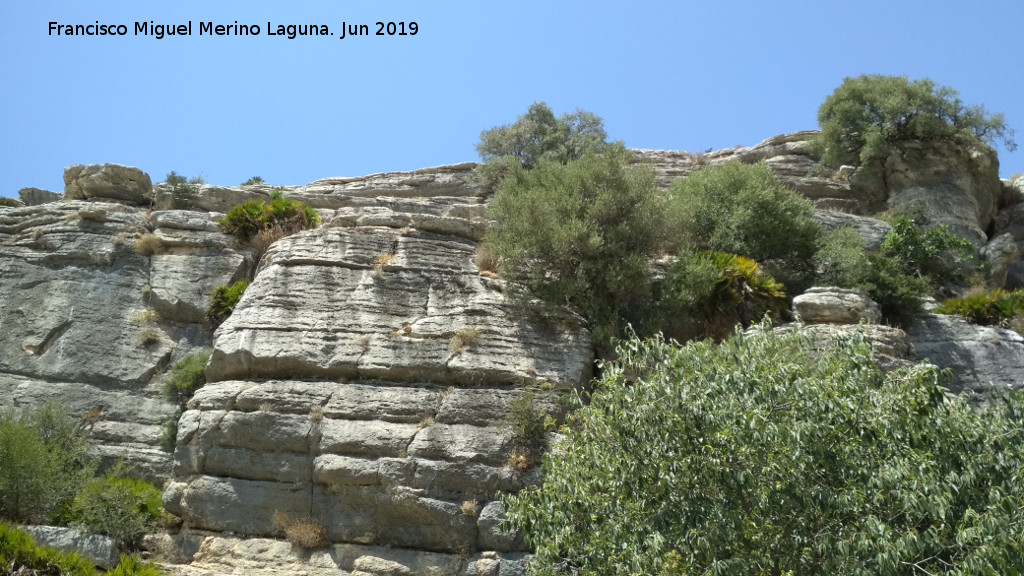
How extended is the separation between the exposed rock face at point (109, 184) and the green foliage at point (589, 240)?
11.2 meters

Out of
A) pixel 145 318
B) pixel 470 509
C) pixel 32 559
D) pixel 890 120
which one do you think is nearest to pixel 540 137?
pixel 890 120

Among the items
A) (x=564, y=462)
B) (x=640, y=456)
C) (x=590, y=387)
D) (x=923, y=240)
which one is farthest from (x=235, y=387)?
(x=923, y=240)

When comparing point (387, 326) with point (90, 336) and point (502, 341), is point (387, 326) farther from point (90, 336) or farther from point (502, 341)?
point (90, 336)

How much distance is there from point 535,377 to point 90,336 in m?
9.35

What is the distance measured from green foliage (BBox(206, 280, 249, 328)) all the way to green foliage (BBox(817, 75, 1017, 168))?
18451mm

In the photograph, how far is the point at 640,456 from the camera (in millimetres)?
9703

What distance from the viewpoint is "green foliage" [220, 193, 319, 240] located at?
2089 cm

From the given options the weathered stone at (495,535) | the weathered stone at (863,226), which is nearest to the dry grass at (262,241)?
the weathered stone at (495,535)

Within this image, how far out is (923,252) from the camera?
21578 millimetres

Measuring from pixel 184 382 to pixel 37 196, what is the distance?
43.5 feet

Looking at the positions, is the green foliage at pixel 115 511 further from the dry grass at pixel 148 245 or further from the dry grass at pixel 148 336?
the dry grass at pixel 148 245

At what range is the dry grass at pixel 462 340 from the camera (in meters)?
15.9

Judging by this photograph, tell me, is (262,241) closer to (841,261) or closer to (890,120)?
(841,261)

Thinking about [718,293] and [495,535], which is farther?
[718,293]
